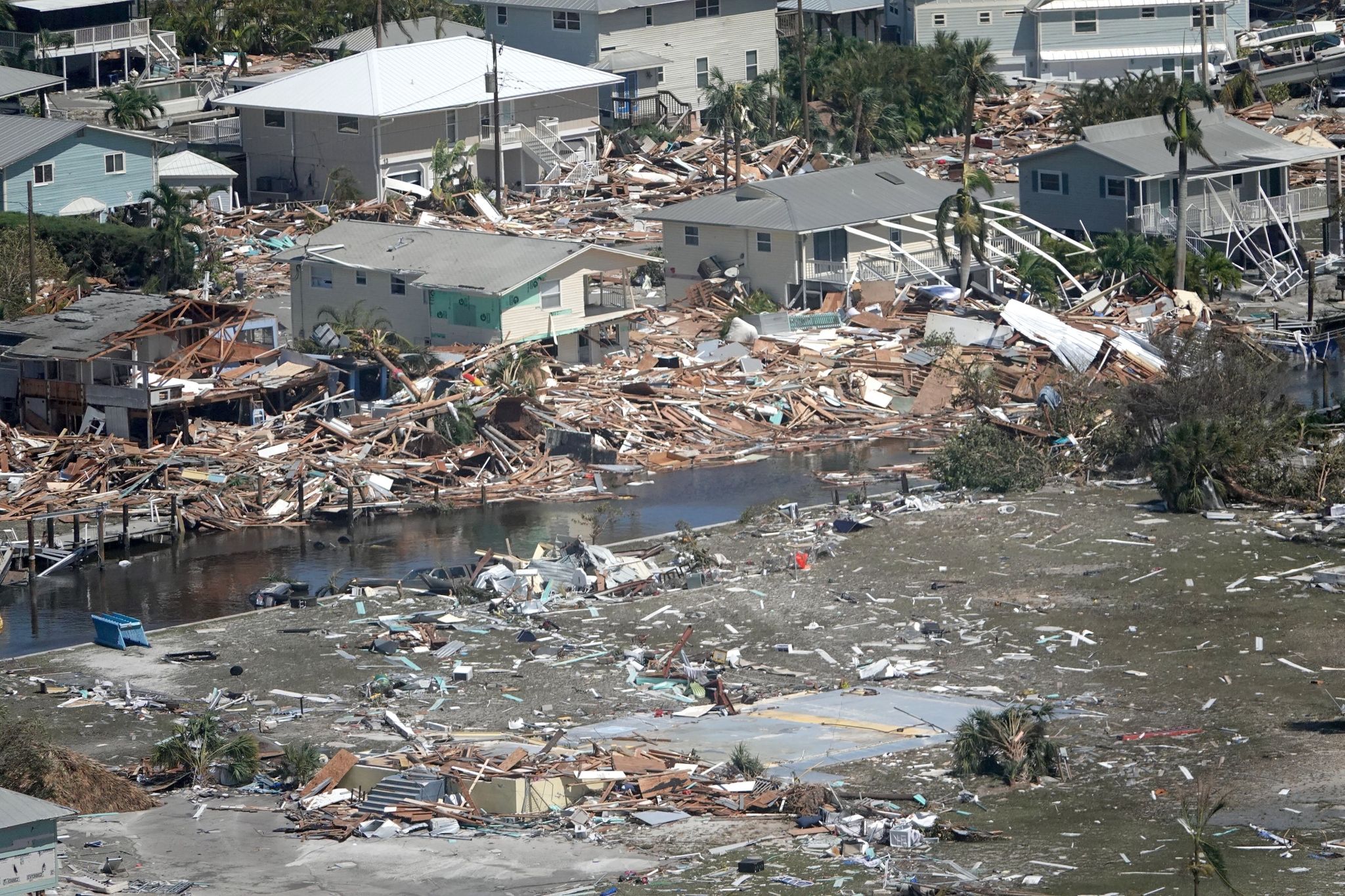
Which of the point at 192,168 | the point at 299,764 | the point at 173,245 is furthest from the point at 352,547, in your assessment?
the point at 192,168

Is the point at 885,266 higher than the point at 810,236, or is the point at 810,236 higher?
the point at 810,236

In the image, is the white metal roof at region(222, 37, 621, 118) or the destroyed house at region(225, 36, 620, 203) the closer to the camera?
the destroyed house at region(225, 36, 620, 203)

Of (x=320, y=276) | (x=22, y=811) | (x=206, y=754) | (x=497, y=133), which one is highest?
(x=497, y=133)

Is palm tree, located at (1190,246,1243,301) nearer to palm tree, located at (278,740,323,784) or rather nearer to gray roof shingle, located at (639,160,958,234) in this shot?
gray roof shingle, located at (639,160,958,234)

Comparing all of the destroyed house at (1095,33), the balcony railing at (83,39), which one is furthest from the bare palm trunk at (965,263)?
the balcony railing at (83,39)

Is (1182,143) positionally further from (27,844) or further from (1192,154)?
(27,844)

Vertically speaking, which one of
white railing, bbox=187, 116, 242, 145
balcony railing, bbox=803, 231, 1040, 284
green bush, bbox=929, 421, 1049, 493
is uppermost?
white railing, bbox=187, 116, 242, 145

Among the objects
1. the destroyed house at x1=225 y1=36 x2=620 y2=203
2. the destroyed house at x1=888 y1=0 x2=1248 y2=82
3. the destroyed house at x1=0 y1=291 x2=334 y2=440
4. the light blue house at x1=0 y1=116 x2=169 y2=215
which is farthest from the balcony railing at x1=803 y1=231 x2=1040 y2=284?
the destroyed house at x1=888 y1=0 x2=1248 y2=82
